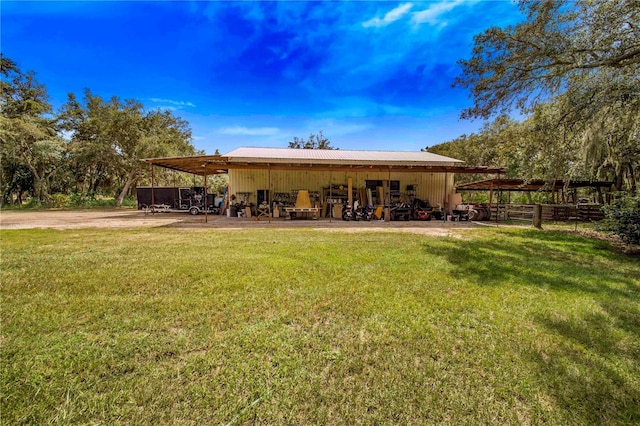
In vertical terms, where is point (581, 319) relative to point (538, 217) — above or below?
below

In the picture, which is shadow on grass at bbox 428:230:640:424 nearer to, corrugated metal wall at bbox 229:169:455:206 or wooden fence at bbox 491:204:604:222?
wooden fence at bbox 491:204:604:222

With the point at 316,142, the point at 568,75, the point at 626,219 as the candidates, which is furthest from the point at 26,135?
the point at 626,219

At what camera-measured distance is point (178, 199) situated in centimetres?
1781

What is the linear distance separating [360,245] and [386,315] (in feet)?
11.5

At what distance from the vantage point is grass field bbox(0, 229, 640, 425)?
1.67 m

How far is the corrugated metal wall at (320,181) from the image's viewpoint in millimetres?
14930

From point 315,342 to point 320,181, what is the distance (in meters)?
13.2

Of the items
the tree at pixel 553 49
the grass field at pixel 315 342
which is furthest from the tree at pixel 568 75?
the grass field at pixel 315 342

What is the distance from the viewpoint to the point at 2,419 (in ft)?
5.08

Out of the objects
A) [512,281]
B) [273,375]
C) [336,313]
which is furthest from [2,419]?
[512,281]

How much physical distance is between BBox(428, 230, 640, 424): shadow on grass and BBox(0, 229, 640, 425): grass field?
0.02 metres

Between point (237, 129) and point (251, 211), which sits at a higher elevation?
point (237, 129)

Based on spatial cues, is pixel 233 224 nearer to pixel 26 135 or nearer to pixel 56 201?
pixel 56 201

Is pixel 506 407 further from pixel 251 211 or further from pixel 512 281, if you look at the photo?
pixel 251 211
